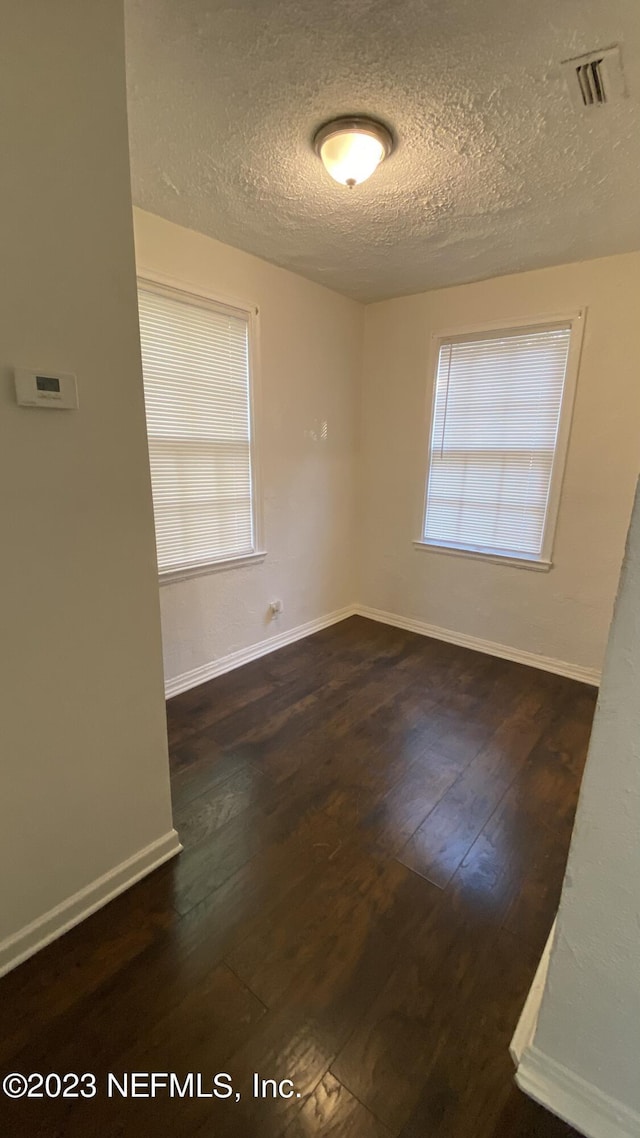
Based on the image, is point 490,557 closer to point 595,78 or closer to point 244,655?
point 244,655

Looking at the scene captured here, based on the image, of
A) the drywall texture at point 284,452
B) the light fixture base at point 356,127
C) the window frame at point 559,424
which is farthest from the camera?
the window frame at point 559,424

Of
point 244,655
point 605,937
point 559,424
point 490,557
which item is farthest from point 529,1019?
point 559,424

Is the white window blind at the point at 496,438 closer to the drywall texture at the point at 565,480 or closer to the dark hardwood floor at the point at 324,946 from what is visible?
the drywall texture at the point at 565,480

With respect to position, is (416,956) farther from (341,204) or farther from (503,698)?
(341,204)

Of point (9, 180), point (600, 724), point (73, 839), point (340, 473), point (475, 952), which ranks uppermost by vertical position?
point (9, 180)

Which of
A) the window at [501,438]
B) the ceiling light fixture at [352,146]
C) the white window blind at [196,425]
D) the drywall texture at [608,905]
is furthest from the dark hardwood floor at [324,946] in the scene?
the ceiling light fixture at [352,146]

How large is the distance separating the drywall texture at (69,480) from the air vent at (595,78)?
126 centimetres

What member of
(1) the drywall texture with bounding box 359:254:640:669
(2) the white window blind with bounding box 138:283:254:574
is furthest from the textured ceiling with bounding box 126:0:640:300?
(2) the white window blind with bounding box 138:283:254:574

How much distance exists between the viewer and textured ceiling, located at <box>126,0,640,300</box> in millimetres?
1212

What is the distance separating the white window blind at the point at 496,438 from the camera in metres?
2.90

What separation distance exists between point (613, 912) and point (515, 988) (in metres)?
0.61

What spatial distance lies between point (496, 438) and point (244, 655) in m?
2.28

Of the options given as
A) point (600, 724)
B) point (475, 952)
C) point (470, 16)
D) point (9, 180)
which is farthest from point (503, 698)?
point (9, 180)

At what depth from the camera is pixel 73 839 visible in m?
1.39
